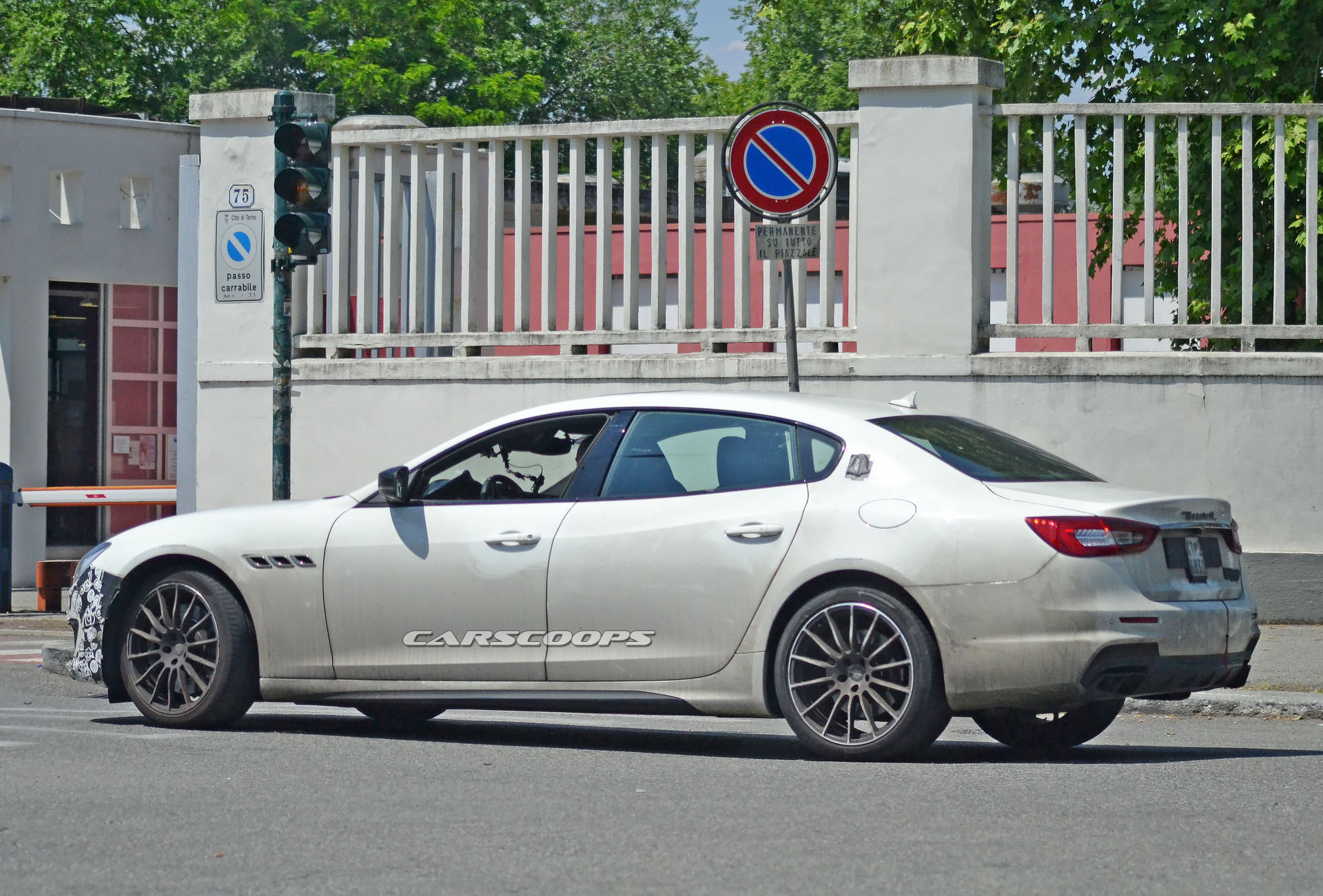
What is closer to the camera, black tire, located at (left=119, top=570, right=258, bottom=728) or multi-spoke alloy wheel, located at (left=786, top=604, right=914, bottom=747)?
multi-spoke alloy wheel, located at (left=786, top=604, right=914, bottom=747)

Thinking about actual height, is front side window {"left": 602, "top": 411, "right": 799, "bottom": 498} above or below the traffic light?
below

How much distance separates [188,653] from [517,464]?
5.51 ft

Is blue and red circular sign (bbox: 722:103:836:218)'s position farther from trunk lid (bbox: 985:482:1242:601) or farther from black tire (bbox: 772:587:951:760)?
black tire (bbox: 772:587:951:760)

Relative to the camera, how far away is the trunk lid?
23.3 feet

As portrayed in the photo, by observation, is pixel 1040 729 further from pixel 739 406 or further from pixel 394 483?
pixel 394 483

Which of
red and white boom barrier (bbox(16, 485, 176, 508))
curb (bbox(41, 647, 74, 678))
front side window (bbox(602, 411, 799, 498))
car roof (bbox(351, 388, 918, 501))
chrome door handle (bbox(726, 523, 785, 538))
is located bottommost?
curb (bbox(41, 647, 74, 678))

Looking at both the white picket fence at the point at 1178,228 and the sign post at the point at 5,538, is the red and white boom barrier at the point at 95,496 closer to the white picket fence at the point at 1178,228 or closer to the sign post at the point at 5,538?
the sign post at the point at 5,538

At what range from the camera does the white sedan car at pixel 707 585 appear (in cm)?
711

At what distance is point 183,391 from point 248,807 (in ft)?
33.2

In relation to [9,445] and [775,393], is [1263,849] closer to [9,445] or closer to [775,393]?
[775,393]

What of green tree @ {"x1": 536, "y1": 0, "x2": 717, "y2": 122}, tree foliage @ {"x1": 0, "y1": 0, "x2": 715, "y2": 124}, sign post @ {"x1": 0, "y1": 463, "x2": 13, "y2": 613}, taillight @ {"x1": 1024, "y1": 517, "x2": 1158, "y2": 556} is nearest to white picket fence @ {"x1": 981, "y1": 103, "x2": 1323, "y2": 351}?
taillight @ {"x1": 1024, "y1": 517, "x2": 1158, "y2": 556}

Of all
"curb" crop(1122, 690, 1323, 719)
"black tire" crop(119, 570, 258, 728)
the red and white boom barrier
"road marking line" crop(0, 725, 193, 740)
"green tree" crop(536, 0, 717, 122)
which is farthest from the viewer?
"green tree" crop(536, 0, 717, 122)

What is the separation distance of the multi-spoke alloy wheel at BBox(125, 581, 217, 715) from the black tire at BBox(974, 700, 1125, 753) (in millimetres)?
3292

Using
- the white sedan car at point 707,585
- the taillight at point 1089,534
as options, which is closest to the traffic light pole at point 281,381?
the white sedan car at point 707,585
